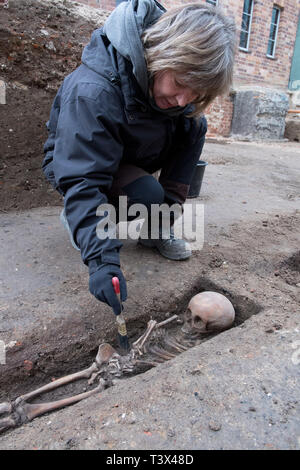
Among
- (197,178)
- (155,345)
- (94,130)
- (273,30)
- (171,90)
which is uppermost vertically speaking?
(273,30)

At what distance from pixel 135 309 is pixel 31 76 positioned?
2174 mm

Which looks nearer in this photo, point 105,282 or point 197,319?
point 105,282

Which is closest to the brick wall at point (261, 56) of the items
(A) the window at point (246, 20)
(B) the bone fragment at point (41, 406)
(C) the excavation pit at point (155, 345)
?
(A) the window at point (246, 20)

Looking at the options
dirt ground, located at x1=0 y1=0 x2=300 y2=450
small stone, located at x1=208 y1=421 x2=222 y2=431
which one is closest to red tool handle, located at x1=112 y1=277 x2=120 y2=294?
dirt ground, located at x1=0 y1=0 x2=300 y2=450

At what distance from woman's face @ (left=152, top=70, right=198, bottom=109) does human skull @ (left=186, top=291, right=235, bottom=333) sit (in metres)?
0.98

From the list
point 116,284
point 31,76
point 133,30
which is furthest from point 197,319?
point 31,76

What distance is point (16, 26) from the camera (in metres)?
2.78

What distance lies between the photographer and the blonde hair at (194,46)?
1.43 m

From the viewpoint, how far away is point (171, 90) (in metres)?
1.55

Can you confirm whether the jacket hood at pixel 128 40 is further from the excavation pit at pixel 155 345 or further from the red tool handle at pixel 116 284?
the excavation pit at pixel 155 345

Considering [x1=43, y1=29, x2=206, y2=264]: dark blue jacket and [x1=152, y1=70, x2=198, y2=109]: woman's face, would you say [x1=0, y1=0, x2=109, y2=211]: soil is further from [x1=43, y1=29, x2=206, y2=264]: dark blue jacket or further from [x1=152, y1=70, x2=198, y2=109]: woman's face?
[x1=152, y1=70, x2=198, y2=109]: woman's face

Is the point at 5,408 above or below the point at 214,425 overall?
below

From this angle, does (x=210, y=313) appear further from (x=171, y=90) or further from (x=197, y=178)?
(x=197, y=178)

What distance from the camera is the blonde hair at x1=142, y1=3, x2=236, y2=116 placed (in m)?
1.43
